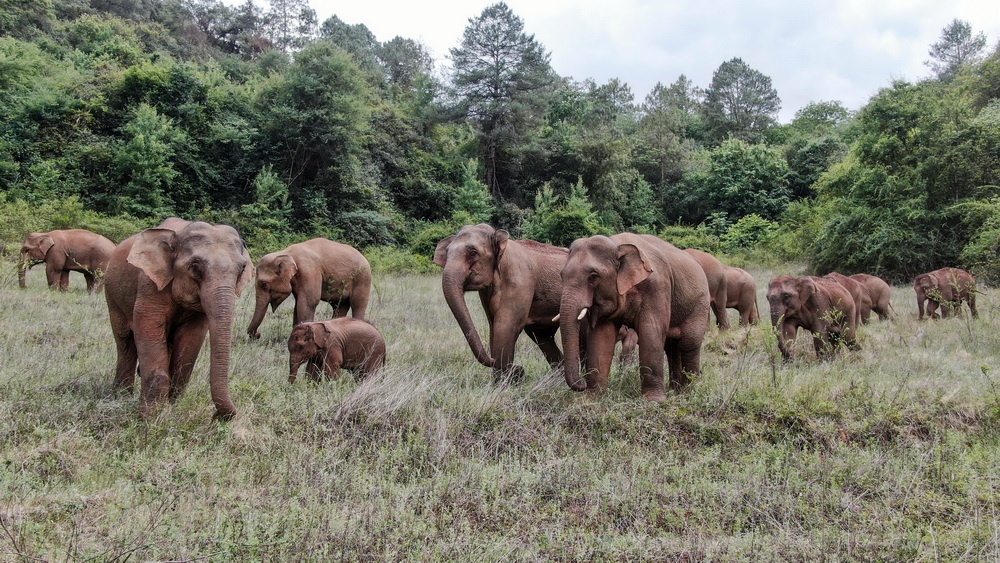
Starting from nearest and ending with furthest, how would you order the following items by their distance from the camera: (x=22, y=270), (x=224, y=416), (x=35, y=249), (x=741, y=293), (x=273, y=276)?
(x=224, y=416) < (x=273, y=276) < (x=741, y=293) < (x=22, y=270) < (x=35, y=249)

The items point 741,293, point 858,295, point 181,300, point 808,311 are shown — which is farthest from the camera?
Result: point 741,293

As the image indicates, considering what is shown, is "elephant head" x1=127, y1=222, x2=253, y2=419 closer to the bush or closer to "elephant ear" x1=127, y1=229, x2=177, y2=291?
"elephant ear" x1=127, y1=229, x2=177, y2=291

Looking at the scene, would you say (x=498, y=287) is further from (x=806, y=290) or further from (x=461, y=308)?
(x=806, y=290)

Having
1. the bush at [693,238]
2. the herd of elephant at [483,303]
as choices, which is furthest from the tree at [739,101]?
the herd of elephant at [483,303]

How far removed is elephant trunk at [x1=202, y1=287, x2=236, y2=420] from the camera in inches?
201

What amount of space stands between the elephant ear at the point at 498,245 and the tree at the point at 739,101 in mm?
61165

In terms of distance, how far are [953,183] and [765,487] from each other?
80.5 feet

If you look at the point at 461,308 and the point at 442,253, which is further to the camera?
the point at 442,253

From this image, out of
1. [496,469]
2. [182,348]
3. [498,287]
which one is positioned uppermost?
[498,287]

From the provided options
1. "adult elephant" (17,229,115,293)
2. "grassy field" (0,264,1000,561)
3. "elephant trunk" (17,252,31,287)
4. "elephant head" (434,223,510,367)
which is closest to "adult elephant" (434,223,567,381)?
"elephant head" (434,223,510,367)

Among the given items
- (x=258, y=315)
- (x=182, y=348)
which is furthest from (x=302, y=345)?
(x=258, y=315)

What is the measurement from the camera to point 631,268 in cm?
662

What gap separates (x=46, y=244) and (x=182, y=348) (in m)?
12.5

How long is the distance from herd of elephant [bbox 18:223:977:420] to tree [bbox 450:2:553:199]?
32659mm
